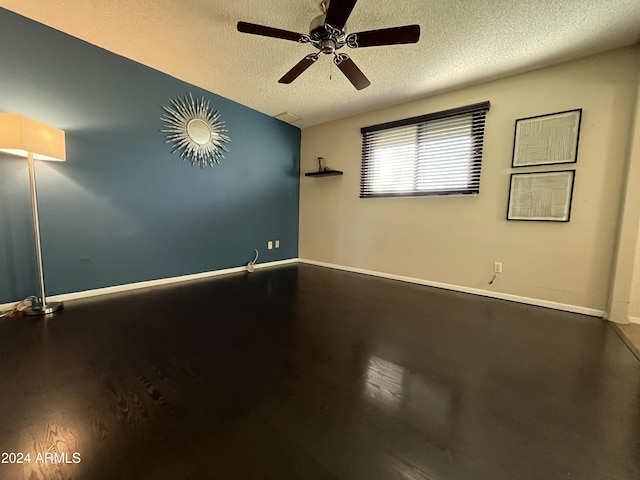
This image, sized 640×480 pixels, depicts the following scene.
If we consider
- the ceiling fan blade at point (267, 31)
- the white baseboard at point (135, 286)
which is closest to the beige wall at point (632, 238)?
the ceiling fan blade at point (267, 31)

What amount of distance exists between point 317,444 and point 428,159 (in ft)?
10.5

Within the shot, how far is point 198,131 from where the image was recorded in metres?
3.09

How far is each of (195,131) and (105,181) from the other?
3.75 feet

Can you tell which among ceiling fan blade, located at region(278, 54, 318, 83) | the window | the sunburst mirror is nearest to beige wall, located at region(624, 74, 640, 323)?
the window

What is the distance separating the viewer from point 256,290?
2.79 metres

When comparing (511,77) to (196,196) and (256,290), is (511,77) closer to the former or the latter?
(256,290)

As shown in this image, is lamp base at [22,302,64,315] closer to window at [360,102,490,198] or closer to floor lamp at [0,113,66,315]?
floor lamp at [0,113,66,315]

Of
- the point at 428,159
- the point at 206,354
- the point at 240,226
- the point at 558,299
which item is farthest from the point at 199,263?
the point at 558,299

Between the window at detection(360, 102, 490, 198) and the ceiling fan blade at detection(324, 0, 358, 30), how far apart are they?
75.5 inches

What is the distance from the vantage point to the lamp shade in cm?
168

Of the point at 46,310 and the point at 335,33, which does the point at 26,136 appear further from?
the point at 335,33

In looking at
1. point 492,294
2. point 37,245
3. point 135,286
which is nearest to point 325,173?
point 492,294

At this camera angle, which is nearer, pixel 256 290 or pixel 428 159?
pixel 256 290

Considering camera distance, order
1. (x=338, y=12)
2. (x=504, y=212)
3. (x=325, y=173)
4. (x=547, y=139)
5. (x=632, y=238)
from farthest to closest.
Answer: (x=325, y=173) < (x=504, y=212) < (x=547, y=139) < (x=632, y=238) < (x=338, y=12)
